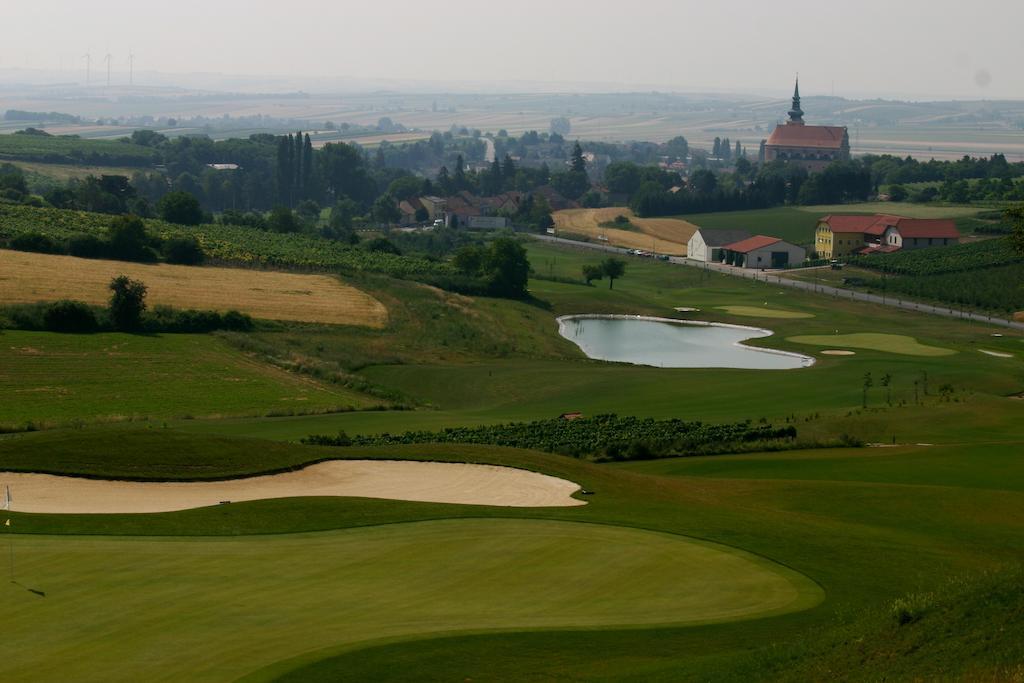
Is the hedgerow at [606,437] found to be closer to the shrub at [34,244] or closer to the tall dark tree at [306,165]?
the shrub at [34,244]

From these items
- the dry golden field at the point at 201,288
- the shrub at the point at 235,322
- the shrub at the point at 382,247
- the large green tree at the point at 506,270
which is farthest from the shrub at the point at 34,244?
the shrub at the point at 382,247

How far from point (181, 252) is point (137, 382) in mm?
35091

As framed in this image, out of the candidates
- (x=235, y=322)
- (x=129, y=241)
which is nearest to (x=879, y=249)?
(x=129, y=241)

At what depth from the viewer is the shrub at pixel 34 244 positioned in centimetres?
8569

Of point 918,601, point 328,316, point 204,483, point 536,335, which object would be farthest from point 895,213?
point 918,601

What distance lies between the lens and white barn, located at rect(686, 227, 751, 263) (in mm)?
129625

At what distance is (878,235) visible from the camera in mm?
128250

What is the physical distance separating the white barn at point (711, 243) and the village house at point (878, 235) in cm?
791

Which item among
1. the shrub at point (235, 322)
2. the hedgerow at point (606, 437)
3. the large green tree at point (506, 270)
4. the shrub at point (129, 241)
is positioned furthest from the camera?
the large green tree at point (506, 270)

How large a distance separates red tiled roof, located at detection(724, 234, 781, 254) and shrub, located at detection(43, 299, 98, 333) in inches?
2870

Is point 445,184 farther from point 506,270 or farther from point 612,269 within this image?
point 506,270

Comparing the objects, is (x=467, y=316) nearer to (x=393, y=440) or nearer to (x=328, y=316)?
(x=328, y=316)

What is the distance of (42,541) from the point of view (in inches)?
1038

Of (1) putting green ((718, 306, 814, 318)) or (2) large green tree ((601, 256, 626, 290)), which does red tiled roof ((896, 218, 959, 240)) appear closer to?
(2) large green tree ((601, 256, 626, 290))
